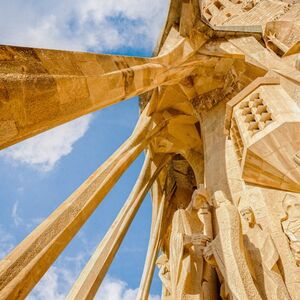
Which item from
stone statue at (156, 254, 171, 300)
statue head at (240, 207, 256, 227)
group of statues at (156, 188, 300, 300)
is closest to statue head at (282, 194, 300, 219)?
group of statues at (156, 188, 300, 300)

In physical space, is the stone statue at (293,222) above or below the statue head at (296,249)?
above

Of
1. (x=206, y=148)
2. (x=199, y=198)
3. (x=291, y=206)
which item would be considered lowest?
(x=291, y=206)

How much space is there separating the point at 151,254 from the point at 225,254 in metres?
4.59

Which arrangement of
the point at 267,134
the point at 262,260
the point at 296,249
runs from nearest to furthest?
the point at 296,249 < the point at 262,260 < the point at 267,134

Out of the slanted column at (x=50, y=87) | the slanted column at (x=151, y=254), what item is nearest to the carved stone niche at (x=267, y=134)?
the slanted column at (x=50, y=87)

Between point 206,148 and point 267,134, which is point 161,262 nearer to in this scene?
point 206,148

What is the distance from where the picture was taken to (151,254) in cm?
786

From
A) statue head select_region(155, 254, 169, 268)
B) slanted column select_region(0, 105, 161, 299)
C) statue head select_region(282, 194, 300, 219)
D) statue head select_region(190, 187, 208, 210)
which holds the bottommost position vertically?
slanted column select_region(0, 105, 161, 299)

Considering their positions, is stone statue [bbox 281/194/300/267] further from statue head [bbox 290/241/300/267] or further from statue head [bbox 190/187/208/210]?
statue head [bbox 190/187/208/210]

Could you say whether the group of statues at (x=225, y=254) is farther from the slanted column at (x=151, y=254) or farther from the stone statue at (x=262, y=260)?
the slanted column at (x=151, y=254)

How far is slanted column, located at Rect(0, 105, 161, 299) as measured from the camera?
2992 mm

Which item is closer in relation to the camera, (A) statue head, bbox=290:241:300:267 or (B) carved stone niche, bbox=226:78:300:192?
(A) statue head, bbox=290:241:300:267

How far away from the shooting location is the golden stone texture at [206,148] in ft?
8.63

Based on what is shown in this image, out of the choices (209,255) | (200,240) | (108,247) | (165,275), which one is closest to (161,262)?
(165,275)
